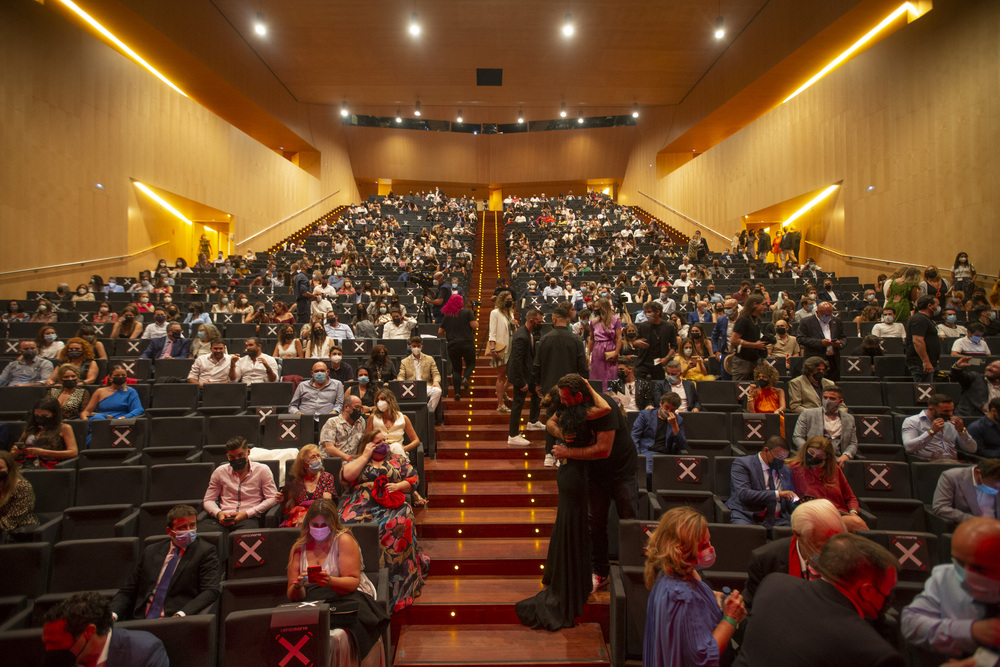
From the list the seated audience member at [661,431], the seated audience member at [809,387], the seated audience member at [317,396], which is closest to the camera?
the seated audience member at [661,431]

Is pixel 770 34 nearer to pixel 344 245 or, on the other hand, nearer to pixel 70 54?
pixel 344 245

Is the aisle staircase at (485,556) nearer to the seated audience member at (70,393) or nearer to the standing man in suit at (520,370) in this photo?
the standing man in suit at (520,370)

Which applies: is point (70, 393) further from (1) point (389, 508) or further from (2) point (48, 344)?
(1) point (389, 508)

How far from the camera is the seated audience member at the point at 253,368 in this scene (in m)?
6.77

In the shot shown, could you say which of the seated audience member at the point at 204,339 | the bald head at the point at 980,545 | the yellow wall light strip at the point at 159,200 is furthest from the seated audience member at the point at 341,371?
the yellow wall light strip at the point at 159,200

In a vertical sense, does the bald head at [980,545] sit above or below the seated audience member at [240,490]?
above

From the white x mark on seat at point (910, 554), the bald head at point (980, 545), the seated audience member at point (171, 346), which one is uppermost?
the seated audience member at point (171, 346)

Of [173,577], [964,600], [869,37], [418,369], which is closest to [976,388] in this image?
[964,600]

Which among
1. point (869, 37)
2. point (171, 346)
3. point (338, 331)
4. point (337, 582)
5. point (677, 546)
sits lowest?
point (337, 582)

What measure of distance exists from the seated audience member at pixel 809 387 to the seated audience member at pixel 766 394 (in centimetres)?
14

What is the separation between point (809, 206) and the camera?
51.3ft

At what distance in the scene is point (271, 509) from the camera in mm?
4258

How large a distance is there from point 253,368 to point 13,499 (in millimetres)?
2843

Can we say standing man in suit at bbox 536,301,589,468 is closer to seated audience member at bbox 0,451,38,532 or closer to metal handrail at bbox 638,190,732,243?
seated audience member at bbox 0,451,38,532
